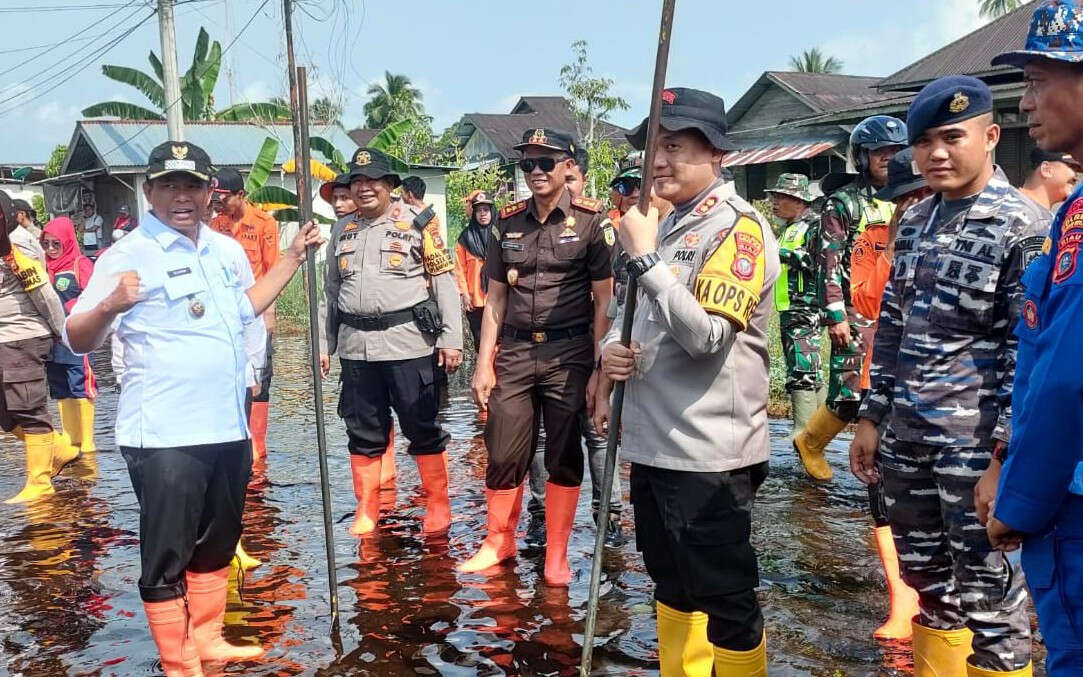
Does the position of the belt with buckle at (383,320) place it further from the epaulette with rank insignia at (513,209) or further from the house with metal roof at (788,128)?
the house with metal roof at (788,128)

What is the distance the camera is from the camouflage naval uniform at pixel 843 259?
19.4 feet

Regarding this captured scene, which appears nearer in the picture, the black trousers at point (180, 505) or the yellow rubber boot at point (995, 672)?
the yellow rubber boot at point (995, 672)

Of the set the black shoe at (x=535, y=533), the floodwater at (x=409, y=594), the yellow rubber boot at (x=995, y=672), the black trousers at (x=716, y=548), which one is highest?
the black trousers at (x=716, y=548)

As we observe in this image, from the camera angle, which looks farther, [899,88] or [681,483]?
[899,88]

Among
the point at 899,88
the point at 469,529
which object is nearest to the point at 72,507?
the point at 469,529

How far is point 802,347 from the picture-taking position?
7039mm

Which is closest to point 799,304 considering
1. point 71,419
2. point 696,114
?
point 696,114

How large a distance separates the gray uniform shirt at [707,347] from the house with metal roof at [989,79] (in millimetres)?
14542

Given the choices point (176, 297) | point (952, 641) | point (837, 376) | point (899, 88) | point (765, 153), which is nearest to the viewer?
point (952, 641)

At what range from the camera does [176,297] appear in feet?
12.8

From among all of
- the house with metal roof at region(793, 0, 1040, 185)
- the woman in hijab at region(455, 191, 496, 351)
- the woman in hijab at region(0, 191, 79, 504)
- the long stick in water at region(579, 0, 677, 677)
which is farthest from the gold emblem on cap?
the house with metal roof at region(793, 0, 1040, 185)

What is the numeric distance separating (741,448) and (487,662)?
1611mm

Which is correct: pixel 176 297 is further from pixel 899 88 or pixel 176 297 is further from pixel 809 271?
pixel 899 88

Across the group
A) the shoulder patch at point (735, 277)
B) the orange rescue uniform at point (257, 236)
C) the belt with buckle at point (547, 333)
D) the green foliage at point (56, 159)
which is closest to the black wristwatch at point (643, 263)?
the shoulder patch at point (735, 277)
